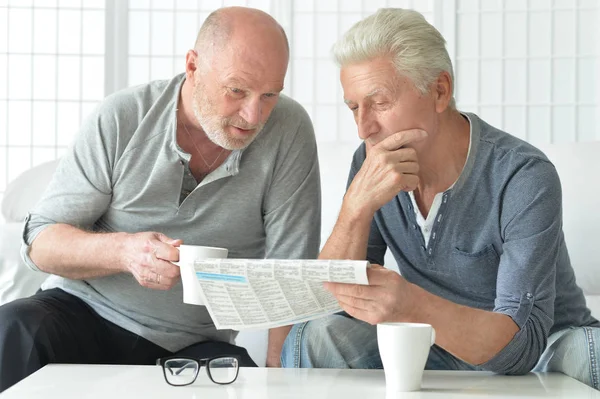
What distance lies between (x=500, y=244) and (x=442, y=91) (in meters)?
0.36

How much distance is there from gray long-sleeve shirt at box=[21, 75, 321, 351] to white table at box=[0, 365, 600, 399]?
0.47m

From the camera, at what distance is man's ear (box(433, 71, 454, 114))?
1.83 meters

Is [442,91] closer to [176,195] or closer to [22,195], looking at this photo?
[176,195]

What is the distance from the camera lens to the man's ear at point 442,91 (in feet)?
6.00

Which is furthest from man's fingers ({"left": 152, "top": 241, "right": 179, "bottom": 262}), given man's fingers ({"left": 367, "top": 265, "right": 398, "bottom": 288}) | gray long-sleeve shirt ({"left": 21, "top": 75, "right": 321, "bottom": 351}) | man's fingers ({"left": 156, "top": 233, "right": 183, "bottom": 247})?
man's fingers ({"left": 367, "top": 265, "right": 398, "bottom": 288})

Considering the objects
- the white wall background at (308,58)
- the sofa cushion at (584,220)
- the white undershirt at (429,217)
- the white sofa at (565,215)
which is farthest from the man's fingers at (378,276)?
the white wall background at (308,58)

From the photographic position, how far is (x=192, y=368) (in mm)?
1515

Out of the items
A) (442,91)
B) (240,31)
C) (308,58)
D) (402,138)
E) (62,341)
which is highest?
(308,58)

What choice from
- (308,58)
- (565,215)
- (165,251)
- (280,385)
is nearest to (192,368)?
(280,385)

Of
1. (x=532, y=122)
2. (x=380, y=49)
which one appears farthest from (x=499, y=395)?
(x=532, y=122)

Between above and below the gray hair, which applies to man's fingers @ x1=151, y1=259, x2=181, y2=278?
below

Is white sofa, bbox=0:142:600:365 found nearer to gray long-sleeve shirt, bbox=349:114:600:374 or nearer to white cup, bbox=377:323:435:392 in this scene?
gray long-sleeve shirt, bbox=349:114:600:374

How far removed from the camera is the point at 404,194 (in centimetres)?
191

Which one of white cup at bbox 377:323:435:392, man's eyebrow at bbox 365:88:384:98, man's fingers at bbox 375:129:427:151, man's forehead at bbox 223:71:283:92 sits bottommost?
white cup at bbox 377:323:435:392
